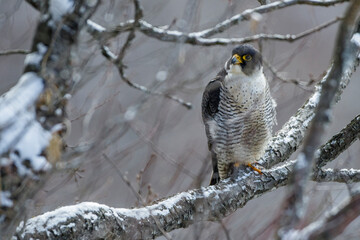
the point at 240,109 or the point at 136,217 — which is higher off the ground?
the point at 240,109

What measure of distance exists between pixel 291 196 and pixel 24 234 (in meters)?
1.81

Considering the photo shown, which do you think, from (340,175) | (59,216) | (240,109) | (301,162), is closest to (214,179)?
(240,109)


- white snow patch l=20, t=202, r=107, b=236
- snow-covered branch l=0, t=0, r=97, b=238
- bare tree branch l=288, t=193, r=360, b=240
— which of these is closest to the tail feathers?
white snow patch l=20, t=202, r=107, b=236

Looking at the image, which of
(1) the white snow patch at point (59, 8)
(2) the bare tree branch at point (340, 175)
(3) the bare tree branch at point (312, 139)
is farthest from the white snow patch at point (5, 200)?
(2) the bare tree branch at point (340, 175)

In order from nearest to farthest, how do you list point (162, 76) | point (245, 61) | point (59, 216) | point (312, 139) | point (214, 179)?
1. point (312, 139)
2. point (162, 76)
3. point (59, 216)
4. point (245, 61)
5. point (214, 179)

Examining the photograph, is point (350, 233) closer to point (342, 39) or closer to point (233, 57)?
point (342, 39)

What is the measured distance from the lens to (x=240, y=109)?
16.2ft

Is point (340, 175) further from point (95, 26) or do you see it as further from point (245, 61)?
point (95, 26)

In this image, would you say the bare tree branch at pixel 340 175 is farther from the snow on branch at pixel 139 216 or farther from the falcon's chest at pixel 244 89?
the falcon's chest at pixel 244 89

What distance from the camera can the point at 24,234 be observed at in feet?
9.05

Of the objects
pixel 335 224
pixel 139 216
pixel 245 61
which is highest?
pixel 335 224

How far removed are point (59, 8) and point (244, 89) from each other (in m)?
2.49

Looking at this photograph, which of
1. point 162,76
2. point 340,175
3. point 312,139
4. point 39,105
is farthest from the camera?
point 340,175

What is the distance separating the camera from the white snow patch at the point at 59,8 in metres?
2.76
